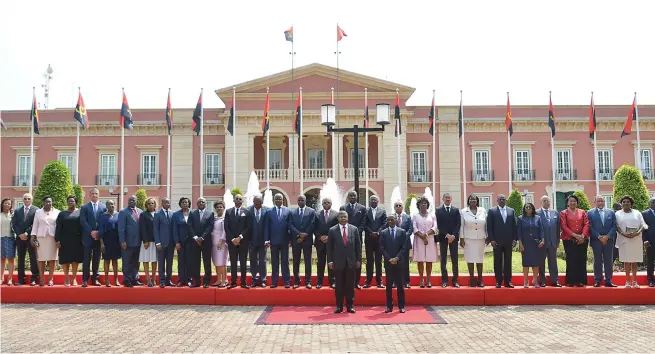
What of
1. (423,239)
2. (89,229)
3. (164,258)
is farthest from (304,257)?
(89,229)

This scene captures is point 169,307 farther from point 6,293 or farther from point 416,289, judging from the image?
point 416,289

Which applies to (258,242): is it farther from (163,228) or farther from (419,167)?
(419,167)

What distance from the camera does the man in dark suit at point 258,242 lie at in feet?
32.3

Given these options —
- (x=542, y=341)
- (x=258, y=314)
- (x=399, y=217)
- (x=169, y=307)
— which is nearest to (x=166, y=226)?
(x=169, y=307)

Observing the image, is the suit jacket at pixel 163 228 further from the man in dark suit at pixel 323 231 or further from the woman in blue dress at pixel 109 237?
the man in dark suit at pixel 323 231

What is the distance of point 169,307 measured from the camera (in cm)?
930

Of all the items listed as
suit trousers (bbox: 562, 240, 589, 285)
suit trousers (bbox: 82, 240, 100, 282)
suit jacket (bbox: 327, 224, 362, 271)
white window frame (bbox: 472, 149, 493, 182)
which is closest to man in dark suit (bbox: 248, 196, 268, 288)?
suit jacket (bbox: 327, 224, 362, 271)

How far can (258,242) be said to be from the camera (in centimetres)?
981

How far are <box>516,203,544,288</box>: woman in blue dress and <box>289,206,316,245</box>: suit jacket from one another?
3542mm

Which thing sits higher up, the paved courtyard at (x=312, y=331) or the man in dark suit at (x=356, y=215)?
the man in dark suit at (x=356, y=215)

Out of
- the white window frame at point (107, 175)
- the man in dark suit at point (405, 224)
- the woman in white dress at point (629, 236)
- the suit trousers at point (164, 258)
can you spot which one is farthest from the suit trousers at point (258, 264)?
the white window frame at point (107, 175)

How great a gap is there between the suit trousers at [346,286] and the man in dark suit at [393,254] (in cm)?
55

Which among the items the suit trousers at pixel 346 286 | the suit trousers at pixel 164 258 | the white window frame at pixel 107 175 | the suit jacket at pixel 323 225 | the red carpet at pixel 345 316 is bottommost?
the red carpet at pixel 345 316

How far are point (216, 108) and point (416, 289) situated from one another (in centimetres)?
2750
